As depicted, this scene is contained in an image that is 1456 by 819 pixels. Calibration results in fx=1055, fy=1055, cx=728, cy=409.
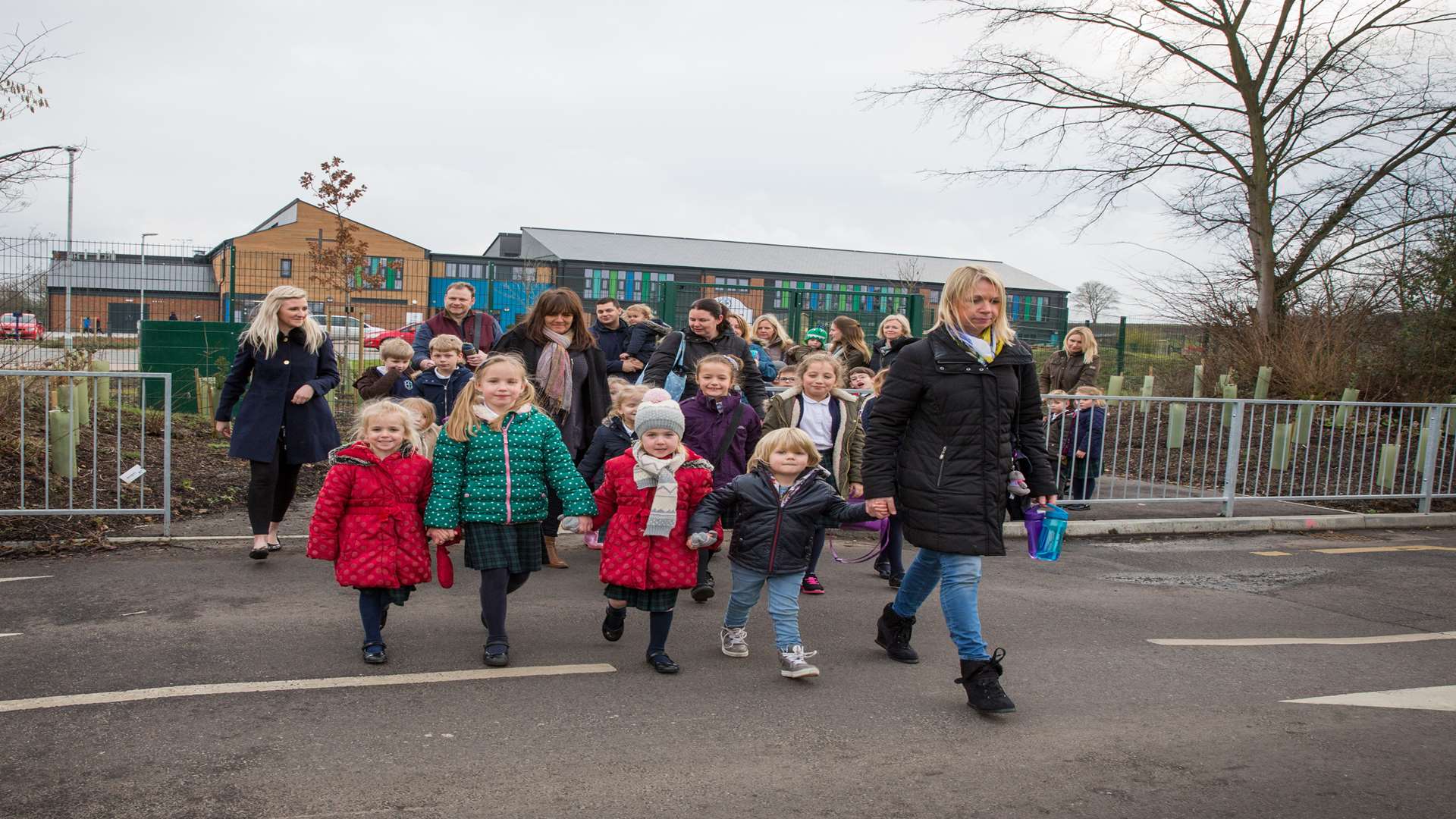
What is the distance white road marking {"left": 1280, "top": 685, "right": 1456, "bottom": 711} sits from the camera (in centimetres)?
487

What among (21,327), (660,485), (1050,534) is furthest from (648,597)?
(21,327)

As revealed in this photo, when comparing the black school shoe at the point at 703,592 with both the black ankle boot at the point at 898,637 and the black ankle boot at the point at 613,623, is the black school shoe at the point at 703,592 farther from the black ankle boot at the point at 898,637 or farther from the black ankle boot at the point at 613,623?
the black ankle boot at the point at 898,637

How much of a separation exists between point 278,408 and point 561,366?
1872 millimetres

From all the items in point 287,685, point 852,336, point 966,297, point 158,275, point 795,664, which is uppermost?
point 158,275

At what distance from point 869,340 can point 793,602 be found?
1059 centimetres

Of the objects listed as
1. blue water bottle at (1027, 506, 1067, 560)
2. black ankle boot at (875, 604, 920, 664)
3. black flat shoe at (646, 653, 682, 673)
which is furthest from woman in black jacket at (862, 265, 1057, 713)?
black flat shoe at (646, 653, 682, 673)

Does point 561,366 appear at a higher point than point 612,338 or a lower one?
lower

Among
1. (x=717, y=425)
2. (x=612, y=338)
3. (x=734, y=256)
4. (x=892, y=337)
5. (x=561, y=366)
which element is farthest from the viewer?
(x=734, y=256)

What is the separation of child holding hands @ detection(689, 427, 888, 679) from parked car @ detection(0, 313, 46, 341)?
845 centimetres

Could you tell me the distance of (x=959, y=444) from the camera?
15.3ft

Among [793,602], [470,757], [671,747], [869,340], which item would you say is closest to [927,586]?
[793,602]

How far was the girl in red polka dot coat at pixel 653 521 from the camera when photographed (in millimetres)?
4930

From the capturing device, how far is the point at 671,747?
13.1 ft

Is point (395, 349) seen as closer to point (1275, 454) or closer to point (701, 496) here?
point (701, 496)
